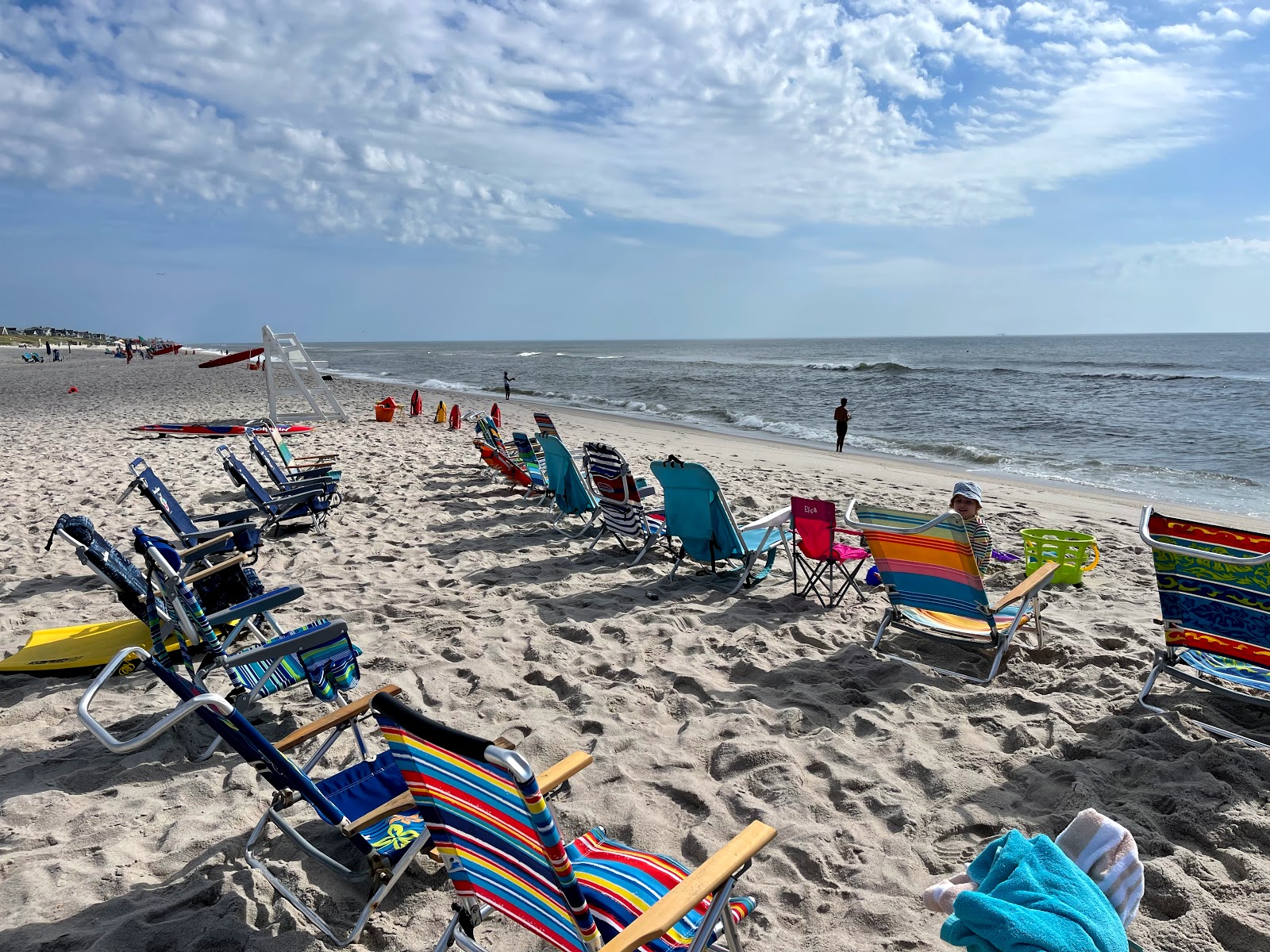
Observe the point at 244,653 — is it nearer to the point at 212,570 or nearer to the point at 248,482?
the point at 212,570

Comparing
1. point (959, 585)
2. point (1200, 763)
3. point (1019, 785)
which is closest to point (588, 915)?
point (1019, 785)

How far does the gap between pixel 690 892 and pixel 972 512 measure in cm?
457

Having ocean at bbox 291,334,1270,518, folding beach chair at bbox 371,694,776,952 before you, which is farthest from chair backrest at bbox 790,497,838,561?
ocean at bbox 291,334,1270,518

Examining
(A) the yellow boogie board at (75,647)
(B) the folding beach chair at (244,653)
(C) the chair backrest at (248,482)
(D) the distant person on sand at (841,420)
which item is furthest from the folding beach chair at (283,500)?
(D) the distant person on sand at (841,420)

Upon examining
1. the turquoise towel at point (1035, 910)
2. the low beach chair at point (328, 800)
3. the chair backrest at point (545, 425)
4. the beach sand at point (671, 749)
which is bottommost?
the beach sand at point (671, 749)

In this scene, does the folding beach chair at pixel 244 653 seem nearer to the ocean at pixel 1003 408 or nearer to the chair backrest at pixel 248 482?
the chair backrest at pixel 248 482

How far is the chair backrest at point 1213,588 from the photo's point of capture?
11.4 ft

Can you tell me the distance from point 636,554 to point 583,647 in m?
2.06

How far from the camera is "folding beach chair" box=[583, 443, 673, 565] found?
6.34 metres

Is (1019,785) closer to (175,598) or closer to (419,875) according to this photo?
(419,875)

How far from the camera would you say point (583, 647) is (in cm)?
466

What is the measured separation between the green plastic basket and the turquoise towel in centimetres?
463

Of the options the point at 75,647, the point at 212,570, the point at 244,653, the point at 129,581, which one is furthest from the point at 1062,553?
the point at 75,647

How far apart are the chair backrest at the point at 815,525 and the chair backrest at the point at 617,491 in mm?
1386
